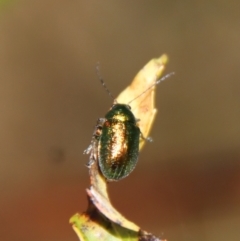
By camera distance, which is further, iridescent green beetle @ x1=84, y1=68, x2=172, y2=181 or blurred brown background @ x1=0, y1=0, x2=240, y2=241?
blurred brown background @ x1=0, y1=0, x2=240, y2=241

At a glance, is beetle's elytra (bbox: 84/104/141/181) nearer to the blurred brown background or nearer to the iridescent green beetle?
the iridescent green beetle

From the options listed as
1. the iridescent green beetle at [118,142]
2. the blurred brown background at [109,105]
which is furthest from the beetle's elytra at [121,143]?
the blurred brown background at [109,105]

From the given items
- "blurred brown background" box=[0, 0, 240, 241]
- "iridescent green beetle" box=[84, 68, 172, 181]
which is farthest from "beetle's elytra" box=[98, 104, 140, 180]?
"blurred brown background" box=[0, 0, 240, 241]

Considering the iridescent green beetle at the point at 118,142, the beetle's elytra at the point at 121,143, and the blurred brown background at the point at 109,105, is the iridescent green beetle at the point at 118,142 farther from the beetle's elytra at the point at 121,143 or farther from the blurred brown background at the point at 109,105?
the blurred brown background at the point at 109,105

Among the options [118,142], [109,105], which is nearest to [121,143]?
[118,142]

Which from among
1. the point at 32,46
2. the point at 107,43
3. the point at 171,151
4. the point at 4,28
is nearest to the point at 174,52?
the point at 107,43

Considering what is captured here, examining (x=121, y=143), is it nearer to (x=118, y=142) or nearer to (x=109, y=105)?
(x=118, y=142)

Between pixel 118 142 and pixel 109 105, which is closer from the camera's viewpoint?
pixel 118 142
